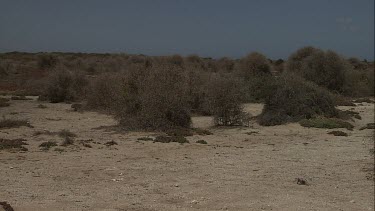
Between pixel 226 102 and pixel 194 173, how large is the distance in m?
10.5

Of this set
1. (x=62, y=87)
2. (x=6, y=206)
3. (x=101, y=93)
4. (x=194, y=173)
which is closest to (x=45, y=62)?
(x=62, y=87)

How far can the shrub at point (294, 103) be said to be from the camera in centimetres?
2352

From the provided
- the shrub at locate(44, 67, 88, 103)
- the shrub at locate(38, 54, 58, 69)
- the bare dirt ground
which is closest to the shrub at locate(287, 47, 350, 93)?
the shrub at locate(44, 67, 88, 103)

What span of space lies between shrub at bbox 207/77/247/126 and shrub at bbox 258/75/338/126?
1546 millimetres

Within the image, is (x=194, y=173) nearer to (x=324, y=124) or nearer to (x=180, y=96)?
(x=180, y=96)

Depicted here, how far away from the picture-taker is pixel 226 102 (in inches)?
870

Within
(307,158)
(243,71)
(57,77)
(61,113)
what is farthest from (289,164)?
(243,71)

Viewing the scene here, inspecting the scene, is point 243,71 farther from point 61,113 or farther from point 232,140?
point 232,140

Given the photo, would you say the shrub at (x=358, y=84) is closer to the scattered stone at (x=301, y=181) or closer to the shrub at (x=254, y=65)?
the shrub at (x=254, y=65)

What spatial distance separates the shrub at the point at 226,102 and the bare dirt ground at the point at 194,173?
103 inches

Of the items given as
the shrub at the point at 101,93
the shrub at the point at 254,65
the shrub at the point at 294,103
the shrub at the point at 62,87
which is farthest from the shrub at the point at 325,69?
the shrub at the point at 101,93

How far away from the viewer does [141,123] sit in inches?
791

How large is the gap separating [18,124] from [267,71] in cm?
2845

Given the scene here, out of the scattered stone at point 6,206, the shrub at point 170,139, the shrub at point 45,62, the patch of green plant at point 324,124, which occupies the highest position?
the shrub at point 45,62
